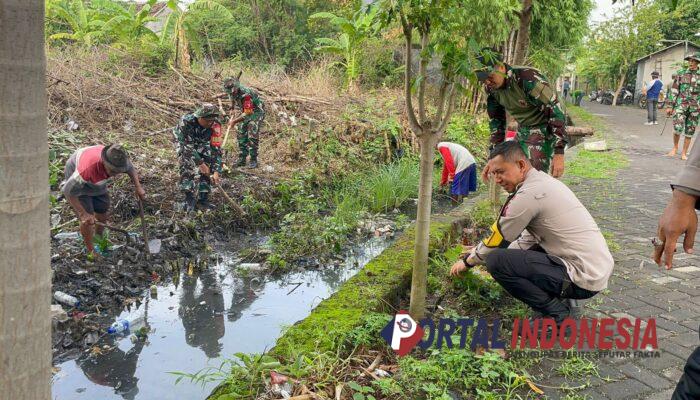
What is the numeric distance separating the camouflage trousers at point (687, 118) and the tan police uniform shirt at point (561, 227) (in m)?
7.70

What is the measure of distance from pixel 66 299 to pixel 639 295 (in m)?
4.46

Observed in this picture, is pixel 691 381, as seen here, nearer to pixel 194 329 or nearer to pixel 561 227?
pixel 561 227

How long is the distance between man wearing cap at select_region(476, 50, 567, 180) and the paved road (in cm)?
107

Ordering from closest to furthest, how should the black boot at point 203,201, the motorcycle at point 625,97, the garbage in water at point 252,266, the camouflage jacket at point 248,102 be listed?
the garbage in water at point 252,266 < the black boot at point 203,201 < the camouflage jacket at point 248,102 < the motorcycle at point 625,97

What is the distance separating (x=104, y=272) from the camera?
4.99 m

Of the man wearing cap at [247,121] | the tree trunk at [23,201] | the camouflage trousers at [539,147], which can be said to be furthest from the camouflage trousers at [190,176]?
the tree trunk at [23,201]

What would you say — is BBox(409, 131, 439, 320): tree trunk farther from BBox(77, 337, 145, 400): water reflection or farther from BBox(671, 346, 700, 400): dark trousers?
BBox(77, 337, 145, 400): water reflection

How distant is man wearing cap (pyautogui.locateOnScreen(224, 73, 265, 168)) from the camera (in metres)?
8.62

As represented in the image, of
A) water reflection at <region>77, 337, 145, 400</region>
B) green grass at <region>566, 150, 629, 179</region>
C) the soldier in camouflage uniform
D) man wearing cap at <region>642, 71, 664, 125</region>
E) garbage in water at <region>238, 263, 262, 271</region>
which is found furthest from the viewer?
man wearing cap at <region>642, 71, 664, 125</region>

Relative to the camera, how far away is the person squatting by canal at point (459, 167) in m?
7.46

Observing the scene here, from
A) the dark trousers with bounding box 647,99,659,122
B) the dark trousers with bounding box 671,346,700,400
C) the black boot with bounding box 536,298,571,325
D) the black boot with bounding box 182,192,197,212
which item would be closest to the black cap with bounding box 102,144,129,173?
the black boot with bounding box 182,192,197,212

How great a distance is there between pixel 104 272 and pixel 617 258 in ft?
15.3

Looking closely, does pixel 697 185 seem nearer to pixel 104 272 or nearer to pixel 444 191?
pixel 104 272

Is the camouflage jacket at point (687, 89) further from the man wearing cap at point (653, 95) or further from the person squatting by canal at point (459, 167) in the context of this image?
the man wearing cap at point (653, 95)
